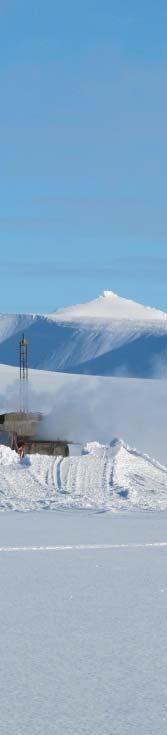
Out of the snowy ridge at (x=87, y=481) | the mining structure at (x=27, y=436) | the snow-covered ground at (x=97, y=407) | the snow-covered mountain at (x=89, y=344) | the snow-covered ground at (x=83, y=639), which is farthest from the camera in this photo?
the snow-covered mountain at (x=89, y=344)

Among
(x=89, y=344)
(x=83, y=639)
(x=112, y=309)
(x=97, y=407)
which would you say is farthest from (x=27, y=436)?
(x=112, y=309)

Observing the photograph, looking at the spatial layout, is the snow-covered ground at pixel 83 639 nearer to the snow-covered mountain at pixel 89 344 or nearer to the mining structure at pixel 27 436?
Result: the mining structure at pixel 27 436

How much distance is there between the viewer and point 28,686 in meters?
4.01

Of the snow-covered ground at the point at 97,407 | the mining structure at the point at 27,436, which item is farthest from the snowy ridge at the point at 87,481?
the snow-covered ground at the point at 97,407

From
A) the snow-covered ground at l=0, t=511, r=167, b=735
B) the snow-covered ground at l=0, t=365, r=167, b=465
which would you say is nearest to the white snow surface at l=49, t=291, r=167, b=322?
the snow-covered ground at l=0, t=365, r=167, b=465

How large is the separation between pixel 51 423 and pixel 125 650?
2740 cm

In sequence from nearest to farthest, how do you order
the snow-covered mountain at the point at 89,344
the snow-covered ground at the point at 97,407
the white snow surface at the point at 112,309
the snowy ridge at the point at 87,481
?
1. the snowy ridge at the point at 87,481
2. the snow-covered ground at the point at 97,407
3. the snow-covered mountain at the point at 89,344
4. the white snow surface at the point at 112,309

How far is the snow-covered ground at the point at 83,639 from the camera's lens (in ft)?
12.0

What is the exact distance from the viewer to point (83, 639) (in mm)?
4941

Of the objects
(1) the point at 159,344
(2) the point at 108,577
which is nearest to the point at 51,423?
(2) the point at 108,577

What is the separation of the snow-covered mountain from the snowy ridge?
8344 centimetres

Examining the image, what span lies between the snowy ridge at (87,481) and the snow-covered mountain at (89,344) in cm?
8344

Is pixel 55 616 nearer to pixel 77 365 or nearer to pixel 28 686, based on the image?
pixel 28 686

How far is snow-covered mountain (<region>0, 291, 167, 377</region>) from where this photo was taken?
350ft
